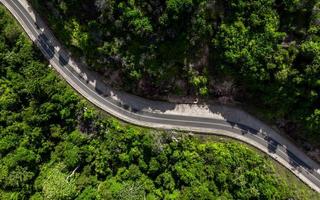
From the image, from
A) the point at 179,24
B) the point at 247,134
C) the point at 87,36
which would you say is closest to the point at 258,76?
the point at 247,134

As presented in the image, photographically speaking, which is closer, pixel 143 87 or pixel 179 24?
pixel 179 24

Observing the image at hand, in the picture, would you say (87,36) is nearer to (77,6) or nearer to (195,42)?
(77,6)

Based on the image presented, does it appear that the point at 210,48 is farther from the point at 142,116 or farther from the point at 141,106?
the point at 142,116

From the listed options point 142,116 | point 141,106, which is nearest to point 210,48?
point 141,106

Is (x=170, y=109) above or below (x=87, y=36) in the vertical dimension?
below

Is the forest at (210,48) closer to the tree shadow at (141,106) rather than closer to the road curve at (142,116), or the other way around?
the tree shadow at (141,106)

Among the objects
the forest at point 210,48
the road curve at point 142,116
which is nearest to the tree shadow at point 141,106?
the road curve at point 142,116

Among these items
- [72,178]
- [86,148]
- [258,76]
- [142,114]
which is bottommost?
[72,178]
